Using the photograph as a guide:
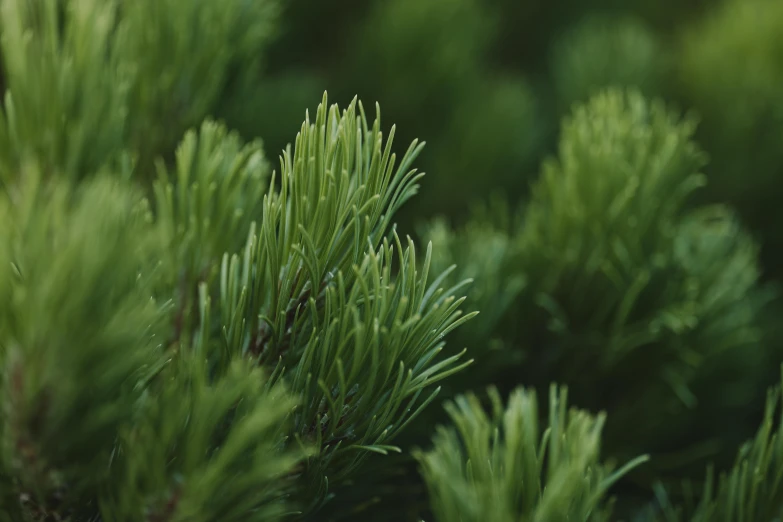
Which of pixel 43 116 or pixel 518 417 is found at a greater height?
pixel 43 116

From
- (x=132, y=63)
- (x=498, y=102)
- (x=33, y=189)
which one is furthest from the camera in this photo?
(x=498, y=102)

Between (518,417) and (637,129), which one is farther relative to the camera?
(637,129)

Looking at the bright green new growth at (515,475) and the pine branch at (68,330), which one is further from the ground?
the pine branch at (68,330)

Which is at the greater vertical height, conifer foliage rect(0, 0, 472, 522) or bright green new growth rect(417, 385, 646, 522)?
conifer foliage rect(0, 0, 472, 522)

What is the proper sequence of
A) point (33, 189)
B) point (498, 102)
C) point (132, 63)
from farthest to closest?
point (498, 102) → point (132, 63) → point (33, 189)

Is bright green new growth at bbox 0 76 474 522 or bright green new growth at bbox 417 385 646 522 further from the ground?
bright green new growth at bbox 0 76 474 522

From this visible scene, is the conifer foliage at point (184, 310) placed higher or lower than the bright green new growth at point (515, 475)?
higher

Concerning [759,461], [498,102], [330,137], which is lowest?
[759,461]

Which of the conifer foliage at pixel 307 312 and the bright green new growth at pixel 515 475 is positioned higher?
the conifer foliage at pixel 307 312

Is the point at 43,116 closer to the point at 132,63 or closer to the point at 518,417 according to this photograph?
the point at 132,63

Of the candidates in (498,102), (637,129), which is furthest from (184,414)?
(498,102)
